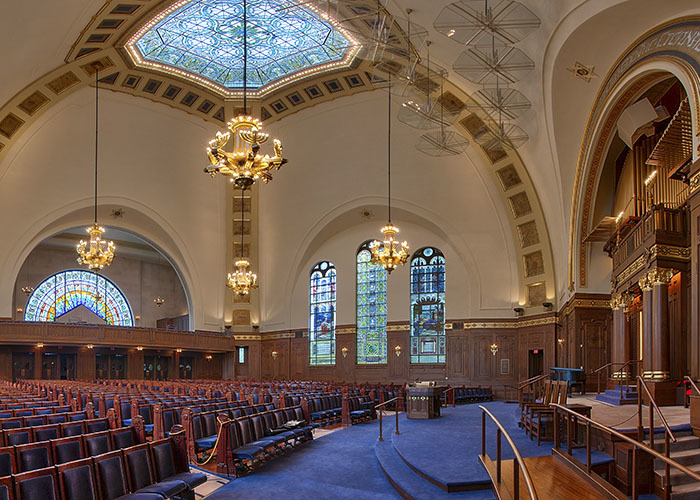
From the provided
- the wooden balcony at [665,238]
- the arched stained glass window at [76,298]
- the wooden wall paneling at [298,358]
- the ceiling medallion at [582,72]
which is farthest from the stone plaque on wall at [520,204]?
the arched stained glass window at [76,298]

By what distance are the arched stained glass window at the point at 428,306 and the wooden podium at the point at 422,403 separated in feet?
44.4

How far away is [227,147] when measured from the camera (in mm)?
27922

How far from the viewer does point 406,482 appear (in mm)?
7215

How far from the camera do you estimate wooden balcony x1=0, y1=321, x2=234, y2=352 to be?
77.5 ft

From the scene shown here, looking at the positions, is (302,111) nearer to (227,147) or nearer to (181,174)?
(227,147)

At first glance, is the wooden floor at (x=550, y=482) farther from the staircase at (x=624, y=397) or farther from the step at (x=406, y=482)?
the staircase at (x=624, y=397)

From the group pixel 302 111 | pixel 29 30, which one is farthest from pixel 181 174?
pixel 29 30

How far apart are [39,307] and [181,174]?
43.5 feet

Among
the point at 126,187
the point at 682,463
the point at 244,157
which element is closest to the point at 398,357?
the point at 126,187

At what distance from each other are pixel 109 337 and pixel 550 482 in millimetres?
23364

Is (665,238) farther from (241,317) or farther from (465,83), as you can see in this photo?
(241,317)

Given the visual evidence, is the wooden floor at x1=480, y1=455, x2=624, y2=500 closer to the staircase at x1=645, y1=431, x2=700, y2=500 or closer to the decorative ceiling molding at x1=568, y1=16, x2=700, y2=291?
the staircase at x1=645, y1=431, x2=700, y2=500

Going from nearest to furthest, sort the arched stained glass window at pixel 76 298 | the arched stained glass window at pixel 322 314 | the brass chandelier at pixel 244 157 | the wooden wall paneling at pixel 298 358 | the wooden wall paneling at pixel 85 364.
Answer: the brass chandelier at pixel 244 157, the wooden wall paneling at pixel 85 364, the arched stained glass window at pixel 322 314, the wooden wall paneling at pixel 298 358, the arched stained glass window at pixel 76 298

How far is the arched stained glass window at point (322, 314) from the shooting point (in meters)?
29.6
